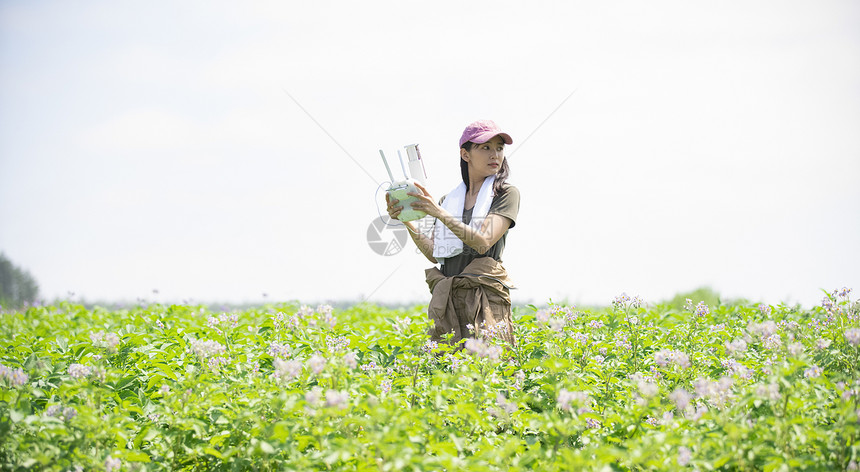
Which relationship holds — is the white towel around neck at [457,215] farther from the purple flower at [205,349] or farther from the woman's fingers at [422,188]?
the purple flower at [205,349]

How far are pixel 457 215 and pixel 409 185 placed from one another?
576 mm

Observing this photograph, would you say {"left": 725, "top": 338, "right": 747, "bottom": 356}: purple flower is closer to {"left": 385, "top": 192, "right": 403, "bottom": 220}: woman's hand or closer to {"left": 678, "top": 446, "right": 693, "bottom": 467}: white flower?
{"left": 678, "top": 446, "right": 693, "bottom": 467}: white flower

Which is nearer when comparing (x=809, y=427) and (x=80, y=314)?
(x=809, y=427)

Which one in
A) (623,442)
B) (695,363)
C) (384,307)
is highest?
(384,307)

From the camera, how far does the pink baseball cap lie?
158 inches

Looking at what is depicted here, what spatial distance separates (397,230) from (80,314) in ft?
18.4

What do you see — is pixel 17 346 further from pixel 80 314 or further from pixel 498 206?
pixel 498 206

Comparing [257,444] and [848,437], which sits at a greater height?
[848,437]

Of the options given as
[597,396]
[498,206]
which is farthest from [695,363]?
[498,206]

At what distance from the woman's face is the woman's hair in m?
0.04

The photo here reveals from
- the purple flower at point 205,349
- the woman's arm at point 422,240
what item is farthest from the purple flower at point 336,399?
the woman's arm at point 422,240

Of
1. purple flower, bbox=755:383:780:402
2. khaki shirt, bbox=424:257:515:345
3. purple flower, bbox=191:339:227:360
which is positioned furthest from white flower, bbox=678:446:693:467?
purple flower, bbox=191:339:227:360

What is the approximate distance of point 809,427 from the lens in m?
2.61

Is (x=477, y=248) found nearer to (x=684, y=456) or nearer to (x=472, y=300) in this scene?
(x=472, y=300)
